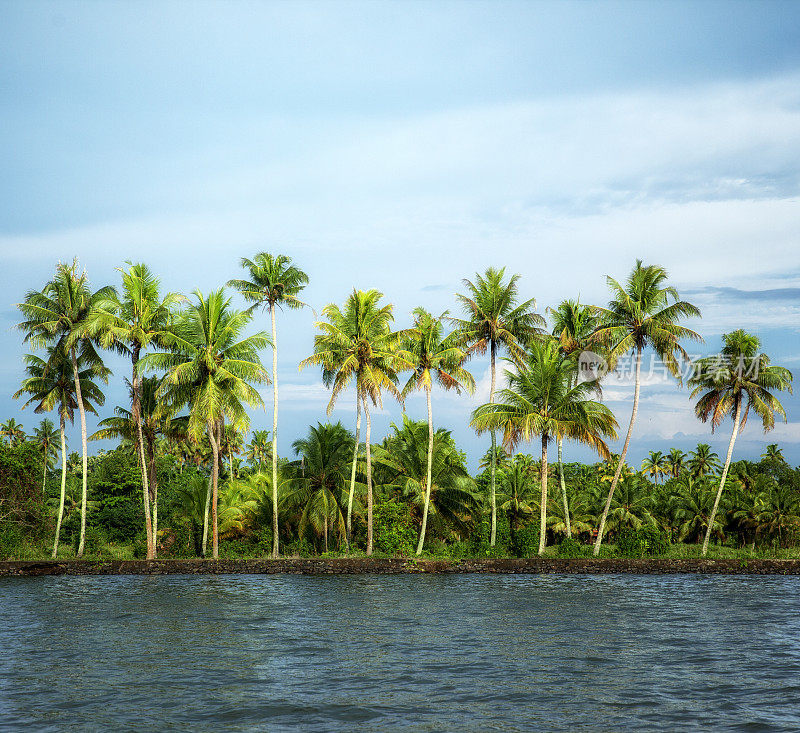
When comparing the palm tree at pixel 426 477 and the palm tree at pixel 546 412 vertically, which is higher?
the palm tree at pixel 546 412

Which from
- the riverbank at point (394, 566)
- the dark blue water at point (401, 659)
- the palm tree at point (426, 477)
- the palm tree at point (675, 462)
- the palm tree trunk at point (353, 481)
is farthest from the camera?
the palm tree at point (675, 462)

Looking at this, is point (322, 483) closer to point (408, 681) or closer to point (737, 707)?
point (408, 681)

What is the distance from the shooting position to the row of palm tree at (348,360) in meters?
41.1

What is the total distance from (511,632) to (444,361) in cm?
2570

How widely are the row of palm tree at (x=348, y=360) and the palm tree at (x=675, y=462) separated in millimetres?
40490

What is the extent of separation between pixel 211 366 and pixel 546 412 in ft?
60.8

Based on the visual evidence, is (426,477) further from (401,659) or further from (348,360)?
(401,659)

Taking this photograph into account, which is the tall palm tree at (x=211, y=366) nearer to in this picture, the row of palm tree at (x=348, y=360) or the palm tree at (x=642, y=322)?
the row of palm tree at (x=348, y=360)

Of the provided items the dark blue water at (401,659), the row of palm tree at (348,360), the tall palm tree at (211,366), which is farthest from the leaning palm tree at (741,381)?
the tall palm tree at (211,366)

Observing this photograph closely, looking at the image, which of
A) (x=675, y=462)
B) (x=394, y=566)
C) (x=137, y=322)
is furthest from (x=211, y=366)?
(x=675, y=462)

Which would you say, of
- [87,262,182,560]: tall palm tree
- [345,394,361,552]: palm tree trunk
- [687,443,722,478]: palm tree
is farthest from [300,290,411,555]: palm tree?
[687,443,722,478]: palm tree

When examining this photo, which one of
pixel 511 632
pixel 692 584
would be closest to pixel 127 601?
pixel 511 632

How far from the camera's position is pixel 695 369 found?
151 ft

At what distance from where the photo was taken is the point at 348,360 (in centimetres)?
4269
